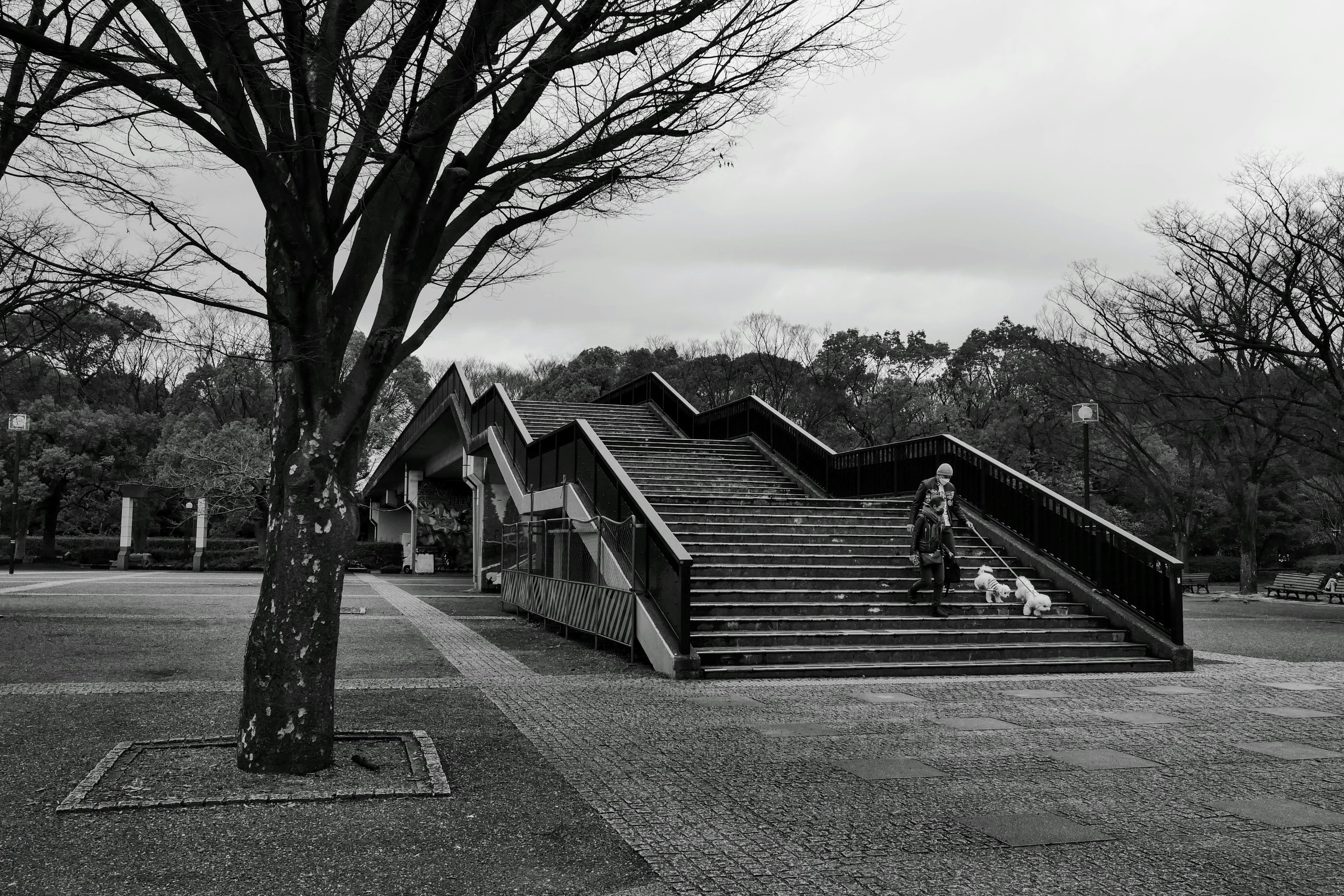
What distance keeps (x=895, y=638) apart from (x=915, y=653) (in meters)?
0.41

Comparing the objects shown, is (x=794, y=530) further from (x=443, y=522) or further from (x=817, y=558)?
(x=443, y=522)

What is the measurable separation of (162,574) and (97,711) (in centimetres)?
3006

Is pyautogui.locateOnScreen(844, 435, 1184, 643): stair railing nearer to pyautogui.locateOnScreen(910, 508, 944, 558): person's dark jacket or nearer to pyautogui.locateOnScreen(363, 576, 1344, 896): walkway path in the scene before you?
pyautogui.locateOnScreen(363, 576, 1344, 896): walkway path

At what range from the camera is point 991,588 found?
1317 cm

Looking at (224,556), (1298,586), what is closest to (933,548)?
(1298,586)

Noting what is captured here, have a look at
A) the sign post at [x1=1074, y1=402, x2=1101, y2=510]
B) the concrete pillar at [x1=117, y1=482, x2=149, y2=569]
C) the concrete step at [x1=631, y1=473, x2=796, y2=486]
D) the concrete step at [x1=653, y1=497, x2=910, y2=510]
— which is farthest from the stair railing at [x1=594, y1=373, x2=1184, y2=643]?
the concrete pillar at [x1=117, y1=482, x2=149, y2=569]

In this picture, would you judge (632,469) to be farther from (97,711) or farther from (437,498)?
(437,498)

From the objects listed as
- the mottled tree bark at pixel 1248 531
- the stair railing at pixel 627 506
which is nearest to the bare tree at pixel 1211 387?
the mottled tree bark at pixel 1248 531

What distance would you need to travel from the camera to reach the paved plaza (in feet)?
14.3

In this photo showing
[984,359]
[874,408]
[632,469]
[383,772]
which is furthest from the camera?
[984,359]

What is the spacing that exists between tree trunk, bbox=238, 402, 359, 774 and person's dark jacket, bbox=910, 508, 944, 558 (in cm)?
805

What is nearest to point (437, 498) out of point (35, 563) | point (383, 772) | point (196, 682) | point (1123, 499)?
point (35, 563)

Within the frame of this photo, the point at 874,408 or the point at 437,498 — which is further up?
the point at 874,408

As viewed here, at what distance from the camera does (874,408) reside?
41.9m
